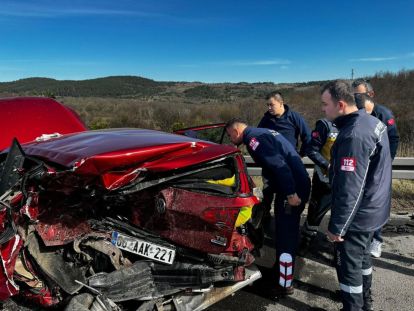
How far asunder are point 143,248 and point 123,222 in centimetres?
27

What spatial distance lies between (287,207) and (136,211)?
4.76ft

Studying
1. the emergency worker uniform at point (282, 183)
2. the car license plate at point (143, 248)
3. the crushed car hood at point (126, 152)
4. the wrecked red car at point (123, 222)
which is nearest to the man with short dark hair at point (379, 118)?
the emergency worker uniform at point (282, 183)

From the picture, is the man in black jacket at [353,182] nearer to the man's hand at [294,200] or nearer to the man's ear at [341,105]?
the man's ear at [341,105]

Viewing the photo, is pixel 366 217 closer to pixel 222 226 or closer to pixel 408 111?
pixel 222 226

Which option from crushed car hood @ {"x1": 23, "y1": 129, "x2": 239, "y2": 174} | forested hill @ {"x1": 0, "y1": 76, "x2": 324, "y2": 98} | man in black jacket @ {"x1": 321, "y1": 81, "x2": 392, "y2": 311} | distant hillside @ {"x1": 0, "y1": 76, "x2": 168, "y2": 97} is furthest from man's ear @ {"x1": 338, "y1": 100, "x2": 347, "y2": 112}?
forested hill @ {"x1": 0, "y1": 76, "x2": 324, "y2": 98}

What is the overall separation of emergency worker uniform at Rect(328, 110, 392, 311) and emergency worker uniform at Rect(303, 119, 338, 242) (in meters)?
1.79

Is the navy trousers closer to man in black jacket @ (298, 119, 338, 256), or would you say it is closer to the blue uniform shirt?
the blue uniform shirt

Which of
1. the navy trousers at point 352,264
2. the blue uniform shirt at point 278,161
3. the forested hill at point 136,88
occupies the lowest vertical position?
the navy trousers at point 352,264

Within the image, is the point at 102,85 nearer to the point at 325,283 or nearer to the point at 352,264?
the point at 325,283

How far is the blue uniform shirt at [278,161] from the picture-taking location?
3.68 metres

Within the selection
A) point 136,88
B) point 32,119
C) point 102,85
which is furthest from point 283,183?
point 136,88

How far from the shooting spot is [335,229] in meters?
2.91

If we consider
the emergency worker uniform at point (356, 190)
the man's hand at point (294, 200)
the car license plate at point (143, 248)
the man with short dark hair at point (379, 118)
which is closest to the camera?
the emergency worker uniform at point (356, 190)

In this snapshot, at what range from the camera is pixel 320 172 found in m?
4.96
